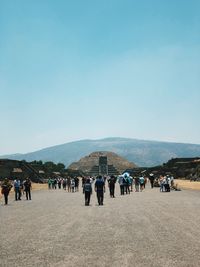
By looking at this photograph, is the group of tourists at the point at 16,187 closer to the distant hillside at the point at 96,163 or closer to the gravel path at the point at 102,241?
the gravel path at the point at 102,241

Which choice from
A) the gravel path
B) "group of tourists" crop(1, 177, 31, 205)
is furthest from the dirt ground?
A: the gravel path

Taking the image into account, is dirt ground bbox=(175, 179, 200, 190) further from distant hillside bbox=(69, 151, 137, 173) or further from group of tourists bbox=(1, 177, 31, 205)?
distant hillside bbox=(69, 151, 137, 173)

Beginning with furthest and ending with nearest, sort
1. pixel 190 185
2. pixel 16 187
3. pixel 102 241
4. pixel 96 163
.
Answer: pixel 96 163 → pixel 190 185 → pixel 16 187 → pixel 102 241

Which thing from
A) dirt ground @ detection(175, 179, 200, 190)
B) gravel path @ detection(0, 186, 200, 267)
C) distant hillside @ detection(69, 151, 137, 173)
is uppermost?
distant hillside @ detection(69, 151, 137, 173)

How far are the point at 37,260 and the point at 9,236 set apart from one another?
12.1 feet

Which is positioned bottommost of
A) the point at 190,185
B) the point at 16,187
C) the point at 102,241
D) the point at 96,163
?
the point at 190,185

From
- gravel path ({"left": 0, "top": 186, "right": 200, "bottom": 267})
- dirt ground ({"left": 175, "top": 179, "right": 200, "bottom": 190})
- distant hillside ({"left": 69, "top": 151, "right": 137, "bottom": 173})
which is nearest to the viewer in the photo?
gravel path ({"left": 0, "top": 186, "right": 200, "bottom": 267})

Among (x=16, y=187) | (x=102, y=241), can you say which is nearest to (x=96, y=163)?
(x=16, y=187)

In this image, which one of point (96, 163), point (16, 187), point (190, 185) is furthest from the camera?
point (96, 163)

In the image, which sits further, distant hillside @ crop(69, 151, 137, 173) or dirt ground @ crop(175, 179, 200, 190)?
distant hillside @ crop(69, 151, 137, 173)

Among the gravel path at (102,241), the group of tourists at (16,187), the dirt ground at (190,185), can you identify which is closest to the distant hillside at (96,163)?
the dirt ground at (190,185)

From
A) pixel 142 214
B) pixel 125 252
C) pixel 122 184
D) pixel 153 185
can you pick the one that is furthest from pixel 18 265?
pixel 153 185

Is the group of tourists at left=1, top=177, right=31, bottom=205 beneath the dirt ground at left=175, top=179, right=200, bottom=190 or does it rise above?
above

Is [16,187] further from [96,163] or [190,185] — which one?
[96,163]
